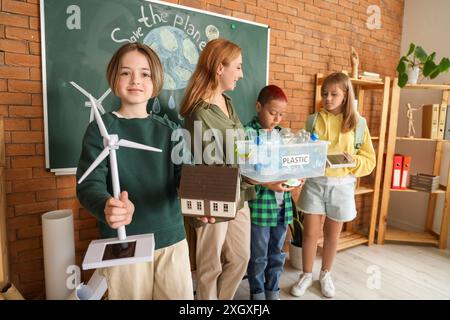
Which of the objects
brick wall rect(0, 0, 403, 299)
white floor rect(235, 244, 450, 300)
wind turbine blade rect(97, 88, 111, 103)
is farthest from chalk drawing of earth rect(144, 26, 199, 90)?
white floor rect(235, 244, 450, 300)

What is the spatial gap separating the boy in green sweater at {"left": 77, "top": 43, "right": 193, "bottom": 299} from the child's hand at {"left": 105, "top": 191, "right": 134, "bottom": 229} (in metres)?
0.12

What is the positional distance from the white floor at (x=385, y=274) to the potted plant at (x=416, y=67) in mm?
1571

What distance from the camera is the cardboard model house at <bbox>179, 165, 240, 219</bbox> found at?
3.49 ft

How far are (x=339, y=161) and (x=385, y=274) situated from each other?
4.62 feet

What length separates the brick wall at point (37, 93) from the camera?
1.64m

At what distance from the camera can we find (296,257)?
8.38 ft

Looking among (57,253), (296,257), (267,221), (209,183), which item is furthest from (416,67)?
(57,253)

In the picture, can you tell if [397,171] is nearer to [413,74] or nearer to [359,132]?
[413,74]

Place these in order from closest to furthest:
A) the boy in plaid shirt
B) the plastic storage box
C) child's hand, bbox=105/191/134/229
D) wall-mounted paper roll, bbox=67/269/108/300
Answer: child's hand, bbox=105/191/134/229
wall-mounted paper roll, bbox=67/269/108/300
the plastic storage box
the boy in plaid shirt

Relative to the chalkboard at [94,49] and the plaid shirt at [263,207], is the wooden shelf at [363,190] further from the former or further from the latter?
the chalkboard at [94,49]

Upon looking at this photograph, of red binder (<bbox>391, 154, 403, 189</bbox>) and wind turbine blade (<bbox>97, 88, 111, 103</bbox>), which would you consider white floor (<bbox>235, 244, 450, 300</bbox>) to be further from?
wind turbine blade (<bbox>97, 88, 111, 103</bbox>)

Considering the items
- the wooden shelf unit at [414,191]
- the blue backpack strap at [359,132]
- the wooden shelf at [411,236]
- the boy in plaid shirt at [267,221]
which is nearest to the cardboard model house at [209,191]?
the boy in plaid shirt at [267,221]

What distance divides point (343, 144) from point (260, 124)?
0.61 meters

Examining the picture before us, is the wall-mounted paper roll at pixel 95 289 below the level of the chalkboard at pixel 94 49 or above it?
below
